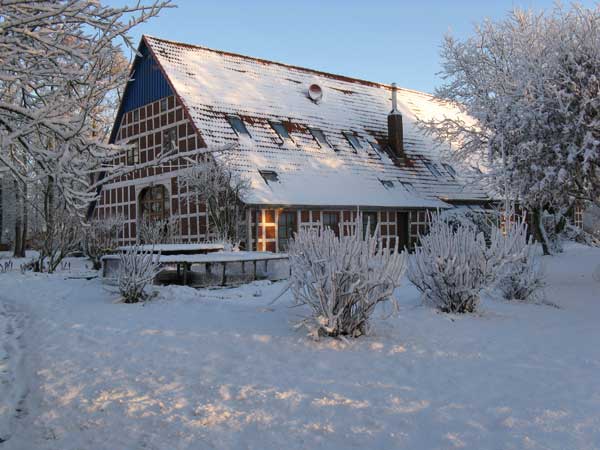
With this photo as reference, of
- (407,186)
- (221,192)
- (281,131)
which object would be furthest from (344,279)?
(407,186)

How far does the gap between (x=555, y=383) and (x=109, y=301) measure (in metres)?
7.69

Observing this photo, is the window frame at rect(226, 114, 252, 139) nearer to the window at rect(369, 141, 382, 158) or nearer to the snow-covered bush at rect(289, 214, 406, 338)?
the window at rect(369, 141, 382, 158)

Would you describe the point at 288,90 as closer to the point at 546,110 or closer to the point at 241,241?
the point at 241,241

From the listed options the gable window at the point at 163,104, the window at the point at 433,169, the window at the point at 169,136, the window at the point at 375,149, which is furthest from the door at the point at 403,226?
the gable window at the point at 163,104

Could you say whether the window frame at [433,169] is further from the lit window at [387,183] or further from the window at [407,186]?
the lit window at [387,183]

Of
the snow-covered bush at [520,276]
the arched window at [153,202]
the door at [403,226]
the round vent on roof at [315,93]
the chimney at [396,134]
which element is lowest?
the snow-covered bush at [520,276]

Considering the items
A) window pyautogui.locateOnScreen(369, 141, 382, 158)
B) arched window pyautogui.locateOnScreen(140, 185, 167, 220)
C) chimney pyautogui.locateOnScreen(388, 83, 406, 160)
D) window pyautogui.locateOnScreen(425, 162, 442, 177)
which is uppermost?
chimney pyautogui.locateOnScreen(388, 83, 406, 160)

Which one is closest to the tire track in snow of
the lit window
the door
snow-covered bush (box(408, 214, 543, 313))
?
snow-covered bush (box(408, 214, 543, 313))

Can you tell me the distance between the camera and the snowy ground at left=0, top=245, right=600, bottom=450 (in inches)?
159

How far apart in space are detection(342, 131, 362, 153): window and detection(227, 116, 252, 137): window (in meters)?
5.22

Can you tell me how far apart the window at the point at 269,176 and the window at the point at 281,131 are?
7.42ft

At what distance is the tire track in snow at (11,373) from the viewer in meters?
4.54

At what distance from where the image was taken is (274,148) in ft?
66.8

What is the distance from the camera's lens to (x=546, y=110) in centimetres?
1206
